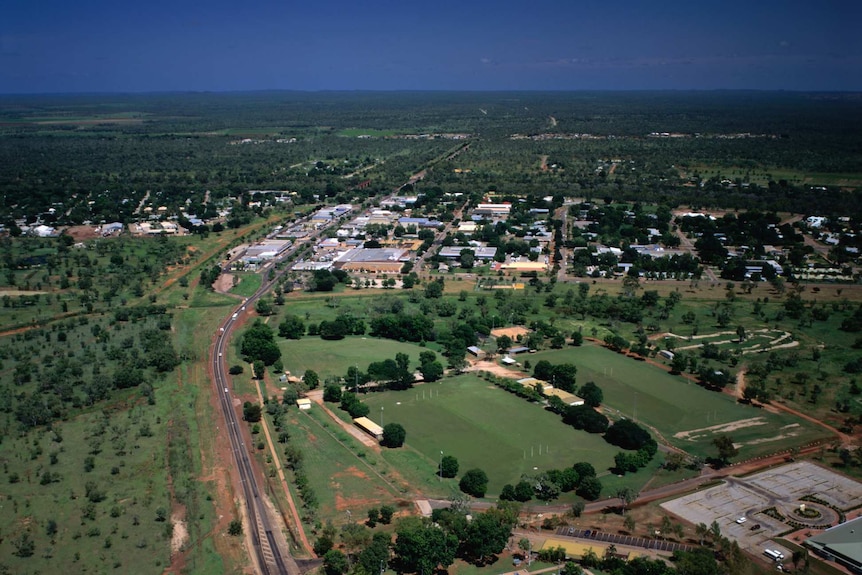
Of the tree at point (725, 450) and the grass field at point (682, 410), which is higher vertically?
the tree at point (725, 450)

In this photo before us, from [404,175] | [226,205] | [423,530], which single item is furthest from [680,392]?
[404,175]

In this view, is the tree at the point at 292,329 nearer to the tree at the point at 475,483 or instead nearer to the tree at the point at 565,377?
the tree at the point at 565,377

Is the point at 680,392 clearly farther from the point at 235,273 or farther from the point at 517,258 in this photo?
the point at 235,273

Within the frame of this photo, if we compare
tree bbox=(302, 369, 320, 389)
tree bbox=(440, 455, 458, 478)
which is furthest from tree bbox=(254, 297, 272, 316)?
tree bbox=(440, 455, 458, 478)

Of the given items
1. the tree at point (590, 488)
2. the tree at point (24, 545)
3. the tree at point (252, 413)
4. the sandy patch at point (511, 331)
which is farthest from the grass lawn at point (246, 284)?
the tree at point (590, 488)

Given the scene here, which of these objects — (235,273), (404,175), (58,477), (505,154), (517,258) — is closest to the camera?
(58,477)

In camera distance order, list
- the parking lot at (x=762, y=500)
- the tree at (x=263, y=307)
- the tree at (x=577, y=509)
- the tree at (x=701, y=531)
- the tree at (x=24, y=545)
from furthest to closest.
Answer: the tree at (x=263, y=307), the tree at (x=577, y=509), the parking lot at (x=762, y=500), the tree at (x=701, y=531), the tree at (x=24, y=545)

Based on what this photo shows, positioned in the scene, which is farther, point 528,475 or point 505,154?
point 505,154
